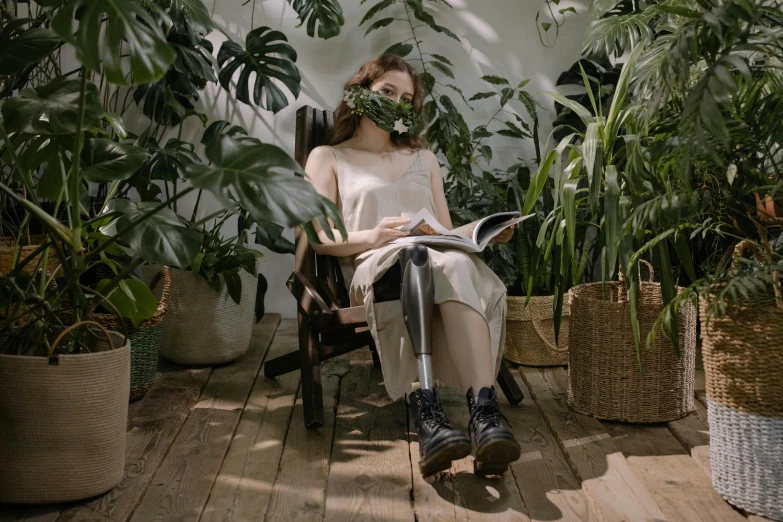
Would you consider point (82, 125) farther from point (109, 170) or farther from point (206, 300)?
point (206, 300)

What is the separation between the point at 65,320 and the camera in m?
2.15

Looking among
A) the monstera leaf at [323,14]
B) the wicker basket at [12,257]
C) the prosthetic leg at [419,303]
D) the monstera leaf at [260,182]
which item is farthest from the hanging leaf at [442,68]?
the monstera leaf at [260,182]

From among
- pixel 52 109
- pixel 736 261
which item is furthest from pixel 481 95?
pixel 52 109

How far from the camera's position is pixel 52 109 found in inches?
66.8

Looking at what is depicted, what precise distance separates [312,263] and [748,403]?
54.7 inches

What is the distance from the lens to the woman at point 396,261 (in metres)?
1.91

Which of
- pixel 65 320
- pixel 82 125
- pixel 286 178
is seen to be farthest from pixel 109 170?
pixel 286 178

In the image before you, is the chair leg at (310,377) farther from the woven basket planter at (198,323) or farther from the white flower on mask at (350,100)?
the white flower on mask at (350,100)

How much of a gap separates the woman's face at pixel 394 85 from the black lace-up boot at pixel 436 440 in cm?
112

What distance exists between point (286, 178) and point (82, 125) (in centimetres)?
52

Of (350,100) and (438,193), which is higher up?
(350,100)

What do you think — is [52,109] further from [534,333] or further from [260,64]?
[534,333]

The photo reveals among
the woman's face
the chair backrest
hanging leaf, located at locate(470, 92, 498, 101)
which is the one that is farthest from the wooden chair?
hanging leaf, located at locate(470, 92, 498, 101)

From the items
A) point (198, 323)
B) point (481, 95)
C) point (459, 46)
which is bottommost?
point (198, 323)
